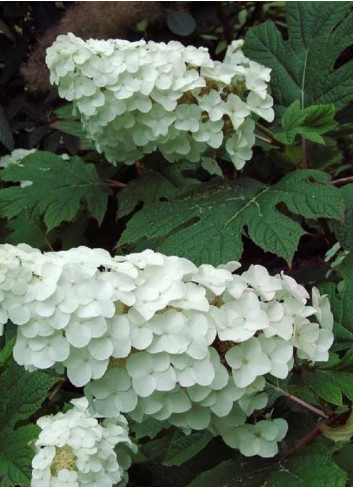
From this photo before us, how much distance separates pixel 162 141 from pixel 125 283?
87cm

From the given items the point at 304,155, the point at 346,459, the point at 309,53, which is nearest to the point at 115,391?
the point at 346,459

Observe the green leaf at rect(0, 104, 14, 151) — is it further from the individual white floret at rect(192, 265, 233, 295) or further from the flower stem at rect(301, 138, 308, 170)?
the individual white floret at rect(192, 265, 233, 295)

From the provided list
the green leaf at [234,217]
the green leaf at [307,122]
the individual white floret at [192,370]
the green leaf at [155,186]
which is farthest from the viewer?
the green leaf at [155,186]

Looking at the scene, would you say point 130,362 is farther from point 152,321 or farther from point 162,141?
point 162,141

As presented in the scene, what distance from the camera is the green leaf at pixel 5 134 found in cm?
288

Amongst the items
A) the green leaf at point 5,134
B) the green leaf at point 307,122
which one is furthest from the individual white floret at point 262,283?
the green leaf at point 5,134

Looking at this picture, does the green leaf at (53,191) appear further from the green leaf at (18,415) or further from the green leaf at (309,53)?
the green leaf at (18,415)

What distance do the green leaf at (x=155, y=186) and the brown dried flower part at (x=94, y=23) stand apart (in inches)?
26.6

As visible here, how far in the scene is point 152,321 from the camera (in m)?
1.13

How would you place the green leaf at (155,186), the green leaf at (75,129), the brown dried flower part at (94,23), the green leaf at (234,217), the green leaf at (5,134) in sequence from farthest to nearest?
1. the green leaf at (5,134)
2. the brown dried flower part at (94,23)
3. the green leaf at (75,129)
4. the green leaf at (155,186)
5. the green leaf at (234,217)

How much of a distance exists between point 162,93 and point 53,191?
53 centimetres

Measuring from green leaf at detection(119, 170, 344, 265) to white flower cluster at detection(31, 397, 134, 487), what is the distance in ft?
1.54

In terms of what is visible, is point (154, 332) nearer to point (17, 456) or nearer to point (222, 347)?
point (222, 347)

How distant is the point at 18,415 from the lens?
4.77ft
